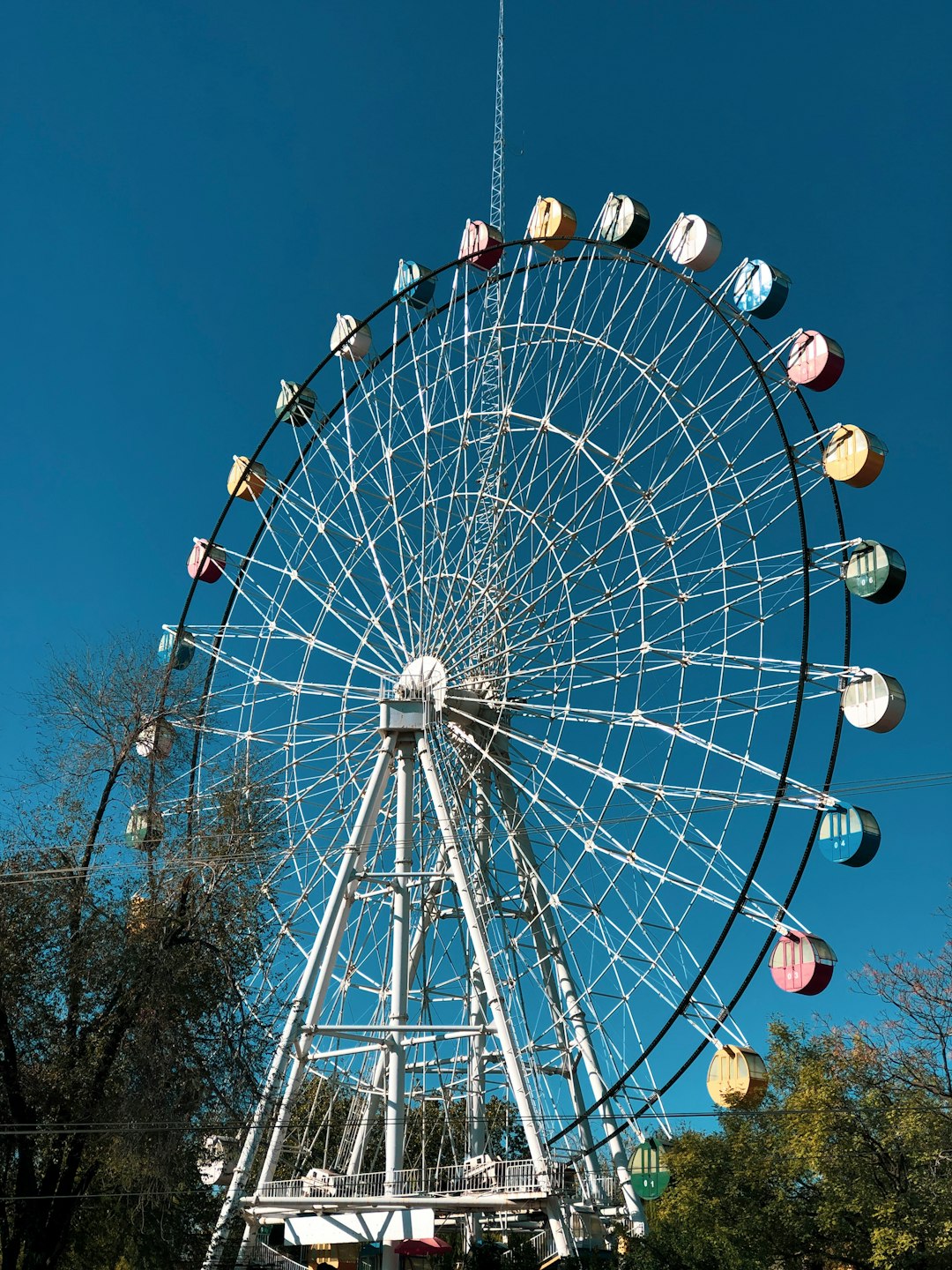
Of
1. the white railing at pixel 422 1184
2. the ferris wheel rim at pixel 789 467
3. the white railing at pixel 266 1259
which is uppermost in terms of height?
the ferris wheel rim at pixel 789 467

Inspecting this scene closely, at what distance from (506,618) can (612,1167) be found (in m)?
9.95

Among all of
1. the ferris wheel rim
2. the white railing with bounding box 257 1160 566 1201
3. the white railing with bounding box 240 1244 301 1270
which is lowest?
the white railing with bounding box 240 1244 301 1270

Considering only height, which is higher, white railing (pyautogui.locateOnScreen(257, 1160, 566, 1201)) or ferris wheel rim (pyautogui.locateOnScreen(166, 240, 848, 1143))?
ferris wheel rim (pyautogui.locateOnScreen(166, 240, 848, 1143))

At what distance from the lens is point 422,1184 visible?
1980 cm

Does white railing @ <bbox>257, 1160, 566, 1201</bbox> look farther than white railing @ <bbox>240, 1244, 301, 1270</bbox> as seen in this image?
No

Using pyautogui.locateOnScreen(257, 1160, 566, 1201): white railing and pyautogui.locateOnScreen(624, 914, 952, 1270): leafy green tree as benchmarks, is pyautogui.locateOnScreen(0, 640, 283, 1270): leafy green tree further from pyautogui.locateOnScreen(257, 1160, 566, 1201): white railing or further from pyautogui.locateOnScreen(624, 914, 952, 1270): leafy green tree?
pyautogui.locateOnScreen(624, 914, 952, 1270): leafy green tree

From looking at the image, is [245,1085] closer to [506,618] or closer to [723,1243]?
[506,618]

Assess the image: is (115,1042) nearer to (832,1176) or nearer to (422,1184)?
(422,1184)

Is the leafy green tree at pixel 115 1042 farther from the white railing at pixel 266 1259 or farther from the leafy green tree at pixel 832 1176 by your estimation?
the leafy green tree at pixel 832 1176

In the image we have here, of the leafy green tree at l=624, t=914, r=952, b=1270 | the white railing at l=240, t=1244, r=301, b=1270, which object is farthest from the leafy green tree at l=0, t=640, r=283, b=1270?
the leafy green tree at l=624, t=914, r=952, b=1270

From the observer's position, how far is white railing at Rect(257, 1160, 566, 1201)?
1947cm

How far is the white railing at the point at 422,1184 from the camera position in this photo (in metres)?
19.5

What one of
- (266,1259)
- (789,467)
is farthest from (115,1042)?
(789,467)

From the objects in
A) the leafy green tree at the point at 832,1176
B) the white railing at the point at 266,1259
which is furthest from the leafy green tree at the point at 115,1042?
the leafy green tree at the point at 832,1176
